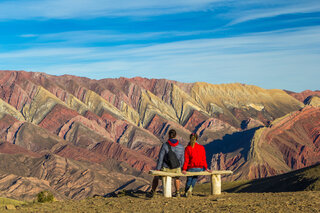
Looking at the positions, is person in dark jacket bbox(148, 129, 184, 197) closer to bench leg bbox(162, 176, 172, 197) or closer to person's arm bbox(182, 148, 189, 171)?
person's arm bbox(182, 148, 189, 171)

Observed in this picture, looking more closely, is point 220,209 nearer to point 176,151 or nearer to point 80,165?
point 176,151

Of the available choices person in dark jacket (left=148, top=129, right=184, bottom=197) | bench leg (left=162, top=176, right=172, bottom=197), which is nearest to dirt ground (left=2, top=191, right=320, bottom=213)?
bench leg (left=162, top=176, right=172, bottom=197)

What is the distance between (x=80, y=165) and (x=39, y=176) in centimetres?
1960

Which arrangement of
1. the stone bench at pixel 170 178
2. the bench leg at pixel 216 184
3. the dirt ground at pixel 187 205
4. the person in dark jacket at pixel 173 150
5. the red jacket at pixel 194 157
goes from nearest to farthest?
the dirt ground at pixel 187 205
the person in dark jacket at pixel 173 150
the stone bench at pixel 170 178
the red jacket at pixel 194 157
the bench leg at pixel 216 184

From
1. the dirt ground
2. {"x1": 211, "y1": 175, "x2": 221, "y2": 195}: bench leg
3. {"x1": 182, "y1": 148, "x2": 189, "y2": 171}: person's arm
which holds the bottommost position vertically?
the dirt ground

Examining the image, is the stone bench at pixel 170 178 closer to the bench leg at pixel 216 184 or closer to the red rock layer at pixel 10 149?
the bench leg at pixel 216 184

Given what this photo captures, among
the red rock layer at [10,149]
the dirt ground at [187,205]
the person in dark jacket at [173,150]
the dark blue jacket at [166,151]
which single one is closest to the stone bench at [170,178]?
the person in dark jacket at [173,150]

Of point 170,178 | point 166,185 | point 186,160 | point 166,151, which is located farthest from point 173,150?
point 166,185

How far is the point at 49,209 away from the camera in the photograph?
17.9 m

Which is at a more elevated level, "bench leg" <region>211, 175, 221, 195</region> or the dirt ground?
"bench leg" <region>211, 175, 221, 195</region>

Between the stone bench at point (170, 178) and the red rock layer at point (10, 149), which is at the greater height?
the red rock layer at point (10, 149)

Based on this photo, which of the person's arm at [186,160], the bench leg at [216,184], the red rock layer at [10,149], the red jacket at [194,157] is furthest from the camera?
the red rock layer at [10,149]

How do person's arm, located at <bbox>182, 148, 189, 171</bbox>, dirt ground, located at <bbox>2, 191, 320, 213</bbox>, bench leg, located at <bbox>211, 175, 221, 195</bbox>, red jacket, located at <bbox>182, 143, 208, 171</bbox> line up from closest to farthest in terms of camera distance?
dirt ground, located at <bbox>2, 191, 320, 213</bbox>, person's arm, located at <bbox>182, 148, 189, 171</bbox>, red jacket, located at <bbox>182, 143, 208, 171</bbox>, bench leg, located at <bbox>211, 175, 221, 195</bbox>

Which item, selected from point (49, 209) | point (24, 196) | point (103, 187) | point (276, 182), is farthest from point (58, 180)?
point (49, 209)
